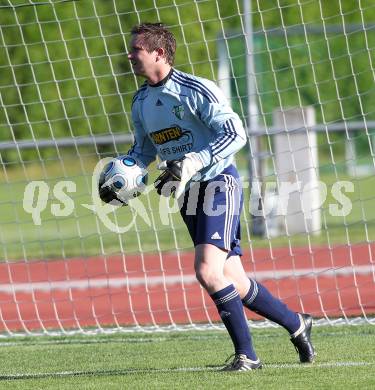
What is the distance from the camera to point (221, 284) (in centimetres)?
590

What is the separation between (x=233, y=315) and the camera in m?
5.90

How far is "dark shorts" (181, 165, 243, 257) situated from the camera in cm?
593

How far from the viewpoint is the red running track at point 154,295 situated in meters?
9.11

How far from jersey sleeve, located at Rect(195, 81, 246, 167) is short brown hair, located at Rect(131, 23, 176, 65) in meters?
0.28

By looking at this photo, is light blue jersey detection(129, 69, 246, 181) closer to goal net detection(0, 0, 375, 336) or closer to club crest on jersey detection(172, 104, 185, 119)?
club crest on jersey detection(172, 104, 185, 119)

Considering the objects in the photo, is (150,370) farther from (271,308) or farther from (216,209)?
(216,209)

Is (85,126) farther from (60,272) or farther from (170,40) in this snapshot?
(170,40)

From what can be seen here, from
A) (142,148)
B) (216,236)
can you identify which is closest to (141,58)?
(142,148)

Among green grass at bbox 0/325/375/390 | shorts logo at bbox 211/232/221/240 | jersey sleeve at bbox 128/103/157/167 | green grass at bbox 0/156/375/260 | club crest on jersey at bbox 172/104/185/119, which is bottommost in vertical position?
green grass at bbox 0/156/375/260

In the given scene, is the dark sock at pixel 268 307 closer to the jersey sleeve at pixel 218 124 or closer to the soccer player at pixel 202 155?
the soccer player at pixel 202 155

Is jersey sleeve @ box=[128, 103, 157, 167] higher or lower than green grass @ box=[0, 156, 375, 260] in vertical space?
higher

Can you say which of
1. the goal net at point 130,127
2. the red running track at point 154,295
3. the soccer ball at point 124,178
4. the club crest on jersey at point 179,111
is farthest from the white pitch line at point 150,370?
the red running track at point 154,295

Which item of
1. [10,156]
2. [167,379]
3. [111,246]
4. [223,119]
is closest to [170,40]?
[223,119]

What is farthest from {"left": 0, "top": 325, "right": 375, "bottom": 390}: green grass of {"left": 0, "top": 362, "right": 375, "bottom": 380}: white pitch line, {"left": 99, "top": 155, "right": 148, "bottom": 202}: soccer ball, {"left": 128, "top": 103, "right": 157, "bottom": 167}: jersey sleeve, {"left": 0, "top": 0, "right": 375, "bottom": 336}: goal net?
{"left": 128, "top": 103, "right": 157, "bottom": 167}: jersey sleeve
